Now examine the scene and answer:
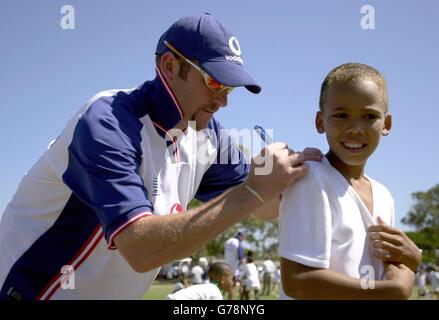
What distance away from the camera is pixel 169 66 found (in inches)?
131

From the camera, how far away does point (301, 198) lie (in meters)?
2.40

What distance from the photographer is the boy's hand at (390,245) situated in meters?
2.39

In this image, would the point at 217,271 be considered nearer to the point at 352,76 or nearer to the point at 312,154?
the point at 312,154

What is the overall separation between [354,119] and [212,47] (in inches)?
43.3

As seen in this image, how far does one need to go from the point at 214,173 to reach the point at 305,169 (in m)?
1.46

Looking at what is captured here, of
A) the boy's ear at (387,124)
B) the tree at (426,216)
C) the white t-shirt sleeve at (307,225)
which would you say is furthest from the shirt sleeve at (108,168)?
the tree at (426,216)

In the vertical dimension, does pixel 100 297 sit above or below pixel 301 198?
below

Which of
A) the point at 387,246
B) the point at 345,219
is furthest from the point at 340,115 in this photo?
the point at 387,246

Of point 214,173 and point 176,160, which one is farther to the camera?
point 214,173

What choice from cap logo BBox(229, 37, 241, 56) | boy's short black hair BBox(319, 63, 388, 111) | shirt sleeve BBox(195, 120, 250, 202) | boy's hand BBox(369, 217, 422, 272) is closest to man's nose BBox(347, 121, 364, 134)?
boy's short black hair BBox(319, 63, 388, 111)

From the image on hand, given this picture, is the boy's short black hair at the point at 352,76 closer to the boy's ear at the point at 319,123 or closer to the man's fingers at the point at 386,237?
the boy's ear at the point at 319,123

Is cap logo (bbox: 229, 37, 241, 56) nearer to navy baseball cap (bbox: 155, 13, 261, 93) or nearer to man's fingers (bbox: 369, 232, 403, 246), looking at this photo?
navy baseball cap (bbox: 155, 13, 261, 93)
